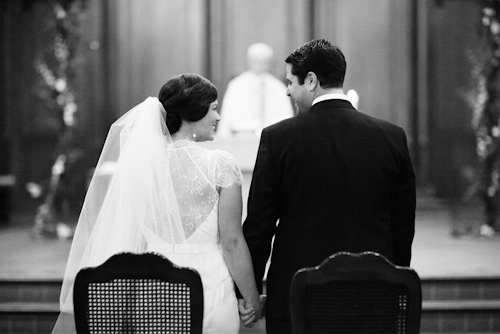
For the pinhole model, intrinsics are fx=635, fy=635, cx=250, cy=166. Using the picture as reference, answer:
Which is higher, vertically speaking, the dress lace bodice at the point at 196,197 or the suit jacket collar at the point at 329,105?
the suit jacket collar at the point at 329,105

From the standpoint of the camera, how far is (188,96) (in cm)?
251

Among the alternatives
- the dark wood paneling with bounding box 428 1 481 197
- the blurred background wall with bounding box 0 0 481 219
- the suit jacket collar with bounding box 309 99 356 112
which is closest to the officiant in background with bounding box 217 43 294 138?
the blurred background wall with bounding box 0 0 481 219

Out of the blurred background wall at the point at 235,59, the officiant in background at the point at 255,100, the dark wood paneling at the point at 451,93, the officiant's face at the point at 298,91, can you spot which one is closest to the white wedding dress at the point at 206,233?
the officiant's face at the point at 298,91

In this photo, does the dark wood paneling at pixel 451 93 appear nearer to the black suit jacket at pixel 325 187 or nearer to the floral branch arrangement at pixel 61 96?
the floral branch arrangement at pixel 61 96

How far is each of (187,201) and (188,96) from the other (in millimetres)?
416

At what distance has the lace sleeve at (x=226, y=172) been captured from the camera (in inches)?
97.3

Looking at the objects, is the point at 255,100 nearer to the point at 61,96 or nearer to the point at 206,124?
the point at 61,96

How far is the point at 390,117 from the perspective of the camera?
8.34m

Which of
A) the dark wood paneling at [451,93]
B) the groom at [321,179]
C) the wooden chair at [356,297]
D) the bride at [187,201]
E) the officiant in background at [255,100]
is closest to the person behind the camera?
the wooden chair at [356,297]

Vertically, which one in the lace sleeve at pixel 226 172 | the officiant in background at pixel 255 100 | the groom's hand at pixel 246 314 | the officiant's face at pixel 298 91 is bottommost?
the groom's hand at pixel 246 314

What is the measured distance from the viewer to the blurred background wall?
8195mm

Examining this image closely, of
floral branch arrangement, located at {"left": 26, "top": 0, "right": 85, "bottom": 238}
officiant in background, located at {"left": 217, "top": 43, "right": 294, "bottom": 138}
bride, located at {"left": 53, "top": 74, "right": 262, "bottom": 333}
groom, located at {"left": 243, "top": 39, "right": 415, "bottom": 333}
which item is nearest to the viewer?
groom, located at {"left": 243, "top": 39, "right": 415, "bottom": 333}

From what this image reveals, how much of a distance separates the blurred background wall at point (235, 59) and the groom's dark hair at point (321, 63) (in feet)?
19.8

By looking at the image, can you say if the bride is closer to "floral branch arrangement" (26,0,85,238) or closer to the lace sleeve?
the lace sleeve
